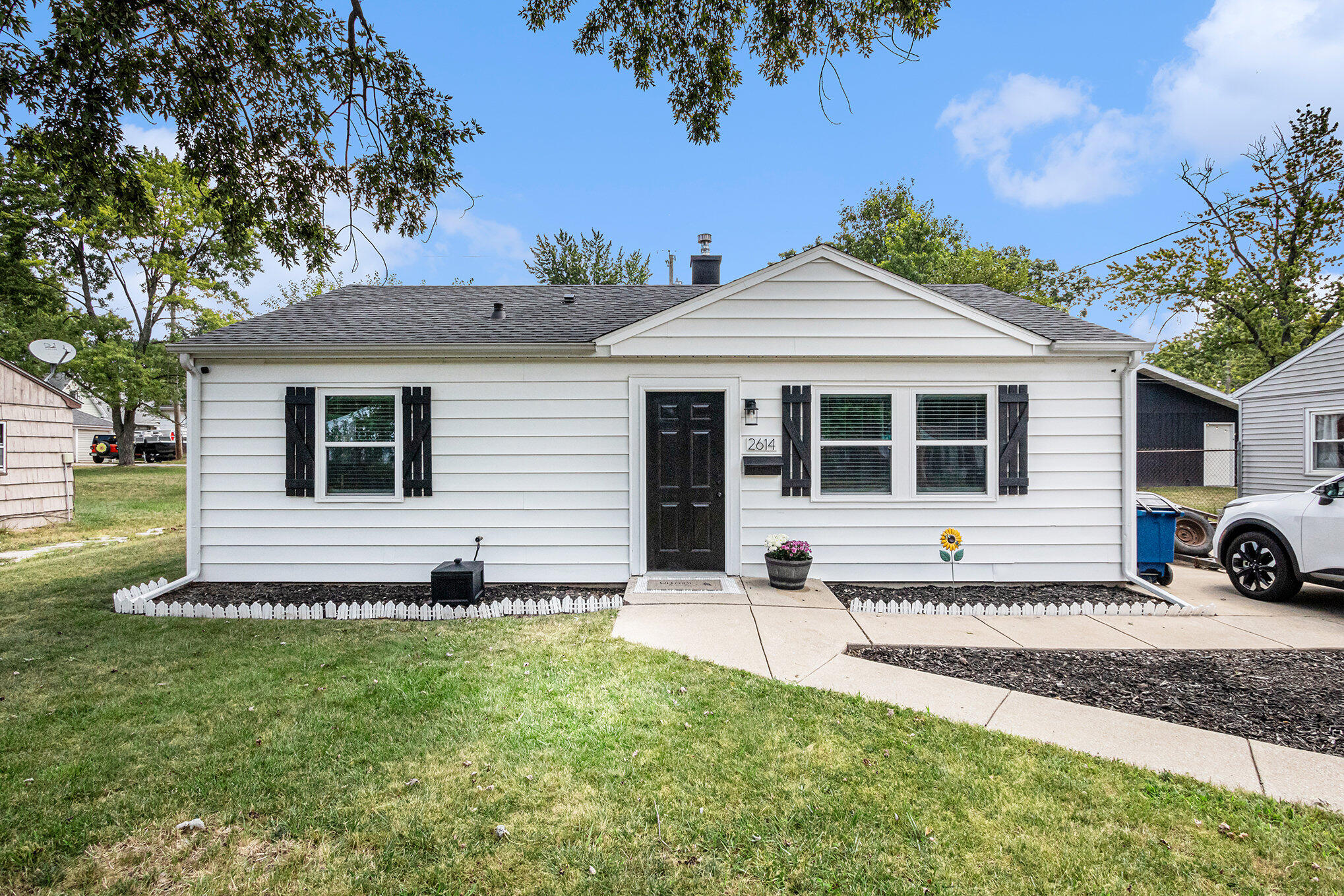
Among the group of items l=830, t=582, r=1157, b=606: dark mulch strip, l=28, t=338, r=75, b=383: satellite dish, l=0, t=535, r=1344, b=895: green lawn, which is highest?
l=28, t=338, r=75, b=383: satellite dish

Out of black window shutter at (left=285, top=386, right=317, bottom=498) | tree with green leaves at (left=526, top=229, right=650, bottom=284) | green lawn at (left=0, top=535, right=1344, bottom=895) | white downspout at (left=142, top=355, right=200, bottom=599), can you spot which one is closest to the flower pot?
green lawn at (left=0, top=535, right=1344, bottom=895)

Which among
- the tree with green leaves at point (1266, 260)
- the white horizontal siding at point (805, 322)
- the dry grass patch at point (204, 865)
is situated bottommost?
the dry grass patch at point (204, 865)

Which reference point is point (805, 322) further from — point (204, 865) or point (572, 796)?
point (204, 865)

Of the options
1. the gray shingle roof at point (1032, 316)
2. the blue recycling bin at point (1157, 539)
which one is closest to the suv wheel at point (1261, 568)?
the blue recycling bin at point (1157, 539)

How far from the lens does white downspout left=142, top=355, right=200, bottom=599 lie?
6.20m

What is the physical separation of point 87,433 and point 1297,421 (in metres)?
54.0

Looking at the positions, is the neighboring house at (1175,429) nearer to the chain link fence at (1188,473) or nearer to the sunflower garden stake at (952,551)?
the chain link fence at (1188,473)

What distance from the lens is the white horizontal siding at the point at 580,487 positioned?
6.23 m

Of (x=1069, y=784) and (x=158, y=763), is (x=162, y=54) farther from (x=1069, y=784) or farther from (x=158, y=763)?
(x=1069, y=784)

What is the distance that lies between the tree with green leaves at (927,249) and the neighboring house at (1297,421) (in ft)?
43.8

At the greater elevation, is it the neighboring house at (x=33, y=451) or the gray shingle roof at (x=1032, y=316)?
the gray shingle roof at (x=1032, y=316)

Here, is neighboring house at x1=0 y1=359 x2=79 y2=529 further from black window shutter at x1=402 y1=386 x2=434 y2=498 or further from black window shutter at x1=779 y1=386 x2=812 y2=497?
black window shutter at x1=779 y1=386 x2=812 y2=497

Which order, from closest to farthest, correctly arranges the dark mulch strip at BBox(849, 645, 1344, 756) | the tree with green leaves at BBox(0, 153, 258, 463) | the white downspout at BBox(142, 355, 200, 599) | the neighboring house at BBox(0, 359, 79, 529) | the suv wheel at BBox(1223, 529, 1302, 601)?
the dark mulch strip at BBox(849, 645, 1344, 756)
the suv wheel at BBox(1223, 529, 1302, 601)
the white downspout at BBox(142, 355, 200, 599)
the neighboring house at BBox(0, 359, 79, 529)
the tree with green leaves at BBox(0, 153, 258, 463)

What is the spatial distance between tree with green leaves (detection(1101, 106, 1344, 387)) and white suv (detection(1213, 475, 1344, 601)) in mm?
16262
